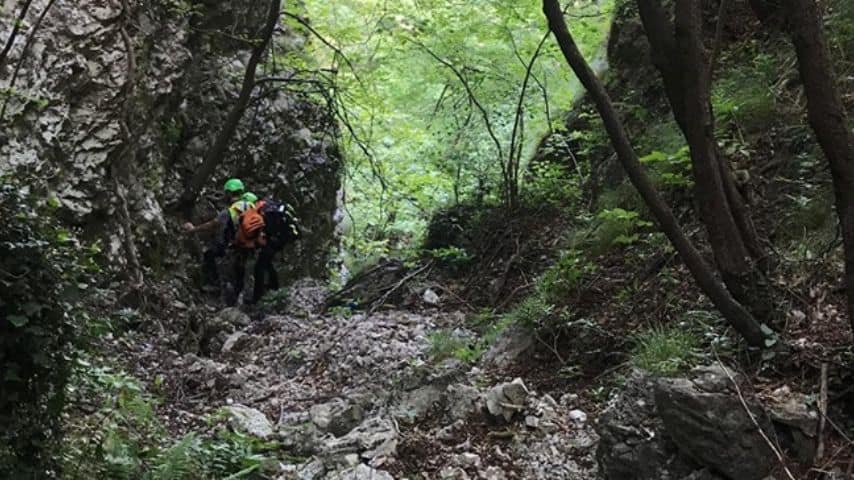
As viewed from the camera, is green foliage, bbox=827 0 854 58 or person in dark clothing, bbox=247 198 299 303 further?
person in dark clothing, bbox=247 198 299 303

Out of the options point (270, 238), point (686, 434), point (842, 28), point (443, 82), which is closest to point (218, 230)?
Answer: point (270, 238)

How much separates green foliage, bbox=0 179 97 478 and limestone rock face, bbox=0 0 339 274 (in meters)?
1.01

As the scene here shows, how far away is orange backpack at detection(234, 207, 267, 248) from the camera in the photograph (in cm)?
958

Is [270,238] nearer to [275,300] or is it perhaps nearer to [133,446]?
[275,300]

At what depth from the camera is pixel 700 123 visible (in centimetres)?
395

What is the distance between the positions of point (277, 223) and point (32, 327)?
23.6ft

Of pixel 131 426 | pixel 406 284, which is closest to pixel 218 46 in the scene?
pixel 406 284

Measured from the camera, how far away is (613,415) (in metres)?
4.06

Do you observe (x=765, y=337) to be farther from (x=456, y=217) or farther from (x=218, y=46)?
(x=218, y=46)

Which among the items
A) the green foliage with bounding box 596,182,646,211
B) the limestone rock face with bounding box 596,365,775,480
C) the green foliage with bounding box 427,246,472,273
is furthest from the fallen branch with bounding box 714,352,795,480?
the green foliage with bounding box 427,246,472,273

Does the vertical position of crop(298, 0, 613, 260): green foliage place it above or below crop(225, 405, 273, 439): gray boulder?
above

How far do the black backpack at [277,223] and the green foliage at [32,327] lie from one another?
6795 millimetres

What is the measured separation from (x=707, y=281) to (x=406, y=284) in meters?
6.41

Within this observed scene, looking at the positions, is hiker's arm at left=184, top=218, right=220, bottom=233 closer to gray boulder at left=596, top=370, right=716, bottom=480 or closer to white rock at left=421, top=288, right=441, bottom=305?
white rock at left=421, top=288, right=441, bottom=305
